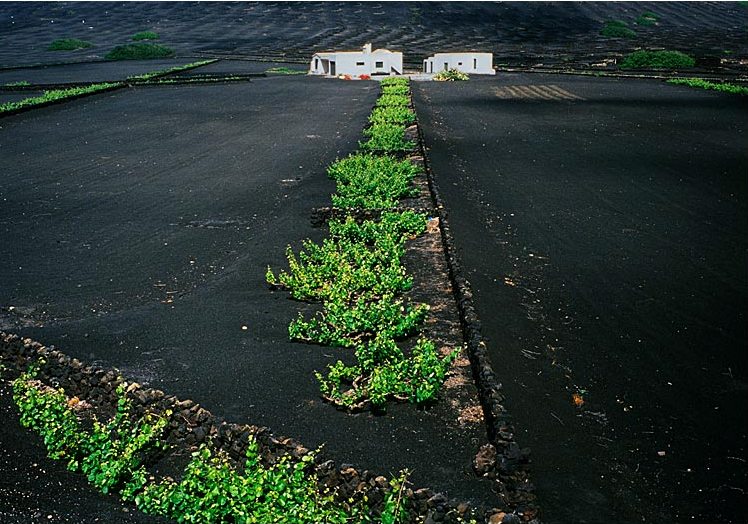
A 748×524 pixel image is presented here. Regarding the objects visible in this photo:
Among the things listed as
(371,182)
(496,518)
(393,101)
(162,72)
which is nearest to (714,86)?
(393,101)

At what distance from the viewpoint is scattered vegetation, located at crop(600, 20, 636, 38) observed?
102 m

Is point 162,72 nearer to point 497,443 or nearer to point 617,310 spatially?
point 617,310

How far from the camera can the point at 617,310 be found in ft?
35.1

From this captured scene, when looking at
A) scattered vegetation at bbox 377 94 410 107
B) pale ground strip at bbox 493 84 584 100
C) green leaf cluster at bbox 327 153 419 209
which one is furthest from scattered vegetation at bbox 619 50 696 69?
green leaf cluster at bbox 327 153 419 209

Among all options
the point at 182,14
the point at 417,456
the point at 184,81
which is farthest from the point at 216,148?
the point at 182,14

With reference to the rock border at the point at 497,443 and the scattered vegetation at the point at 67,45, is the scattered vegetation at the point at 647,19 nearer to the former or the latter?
the scattered vegetation at the point at 67,45

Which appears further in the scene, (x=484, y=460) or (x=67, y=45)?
(x=67, y=45)

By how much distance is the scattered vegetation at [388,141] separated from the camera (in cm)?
2238

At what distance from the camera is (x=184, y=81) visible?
52.7 meters

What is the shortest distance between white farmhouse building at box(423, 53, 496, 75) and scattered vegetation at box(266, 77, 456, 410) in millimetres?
51873

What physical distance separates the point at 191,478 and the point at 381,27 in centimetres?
11084

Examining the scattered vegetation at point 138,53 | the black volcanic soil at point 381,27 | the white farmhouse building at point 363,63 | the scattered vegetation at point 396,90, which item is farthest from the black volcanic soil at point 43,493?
the scattered vegetation at point 138,53

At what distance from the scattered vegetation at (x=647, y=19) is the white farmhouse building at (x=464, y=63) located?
62.4 metres

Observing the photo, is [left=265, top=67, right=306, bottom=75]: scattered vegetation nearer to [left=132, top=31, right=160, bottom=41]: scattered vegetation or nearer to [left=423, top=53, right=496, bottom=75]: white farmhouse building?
[left=423, top=53, right=496, bottom=75]: white farmhouse building
